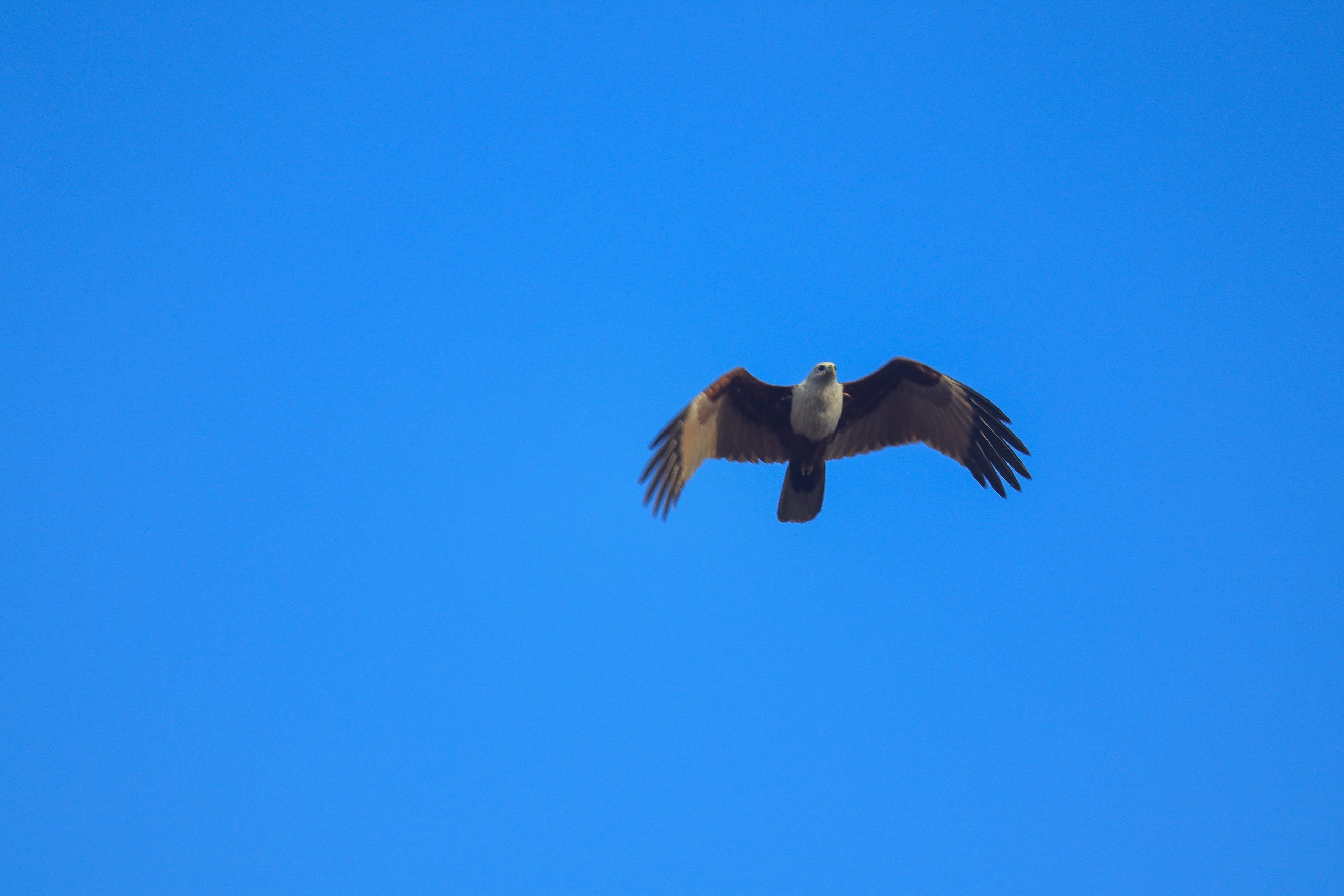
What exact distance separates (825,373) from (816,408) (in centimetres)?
44

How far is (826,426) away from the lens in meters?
12.0

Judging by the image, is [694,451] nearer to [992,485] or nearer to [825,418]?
[825,418]

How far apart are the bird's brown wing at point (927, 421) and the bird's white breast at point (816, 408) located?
0.40 metres

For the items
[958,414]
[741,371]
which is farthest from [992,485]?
[741,371]

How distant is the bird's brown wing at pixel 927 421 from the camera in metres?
12.3

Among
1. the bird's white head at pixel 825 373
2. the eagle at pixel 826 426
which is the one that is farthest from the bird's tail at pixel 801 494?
the bird's white head at pixel 825 373

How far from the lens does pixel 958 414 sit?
12.5 meters

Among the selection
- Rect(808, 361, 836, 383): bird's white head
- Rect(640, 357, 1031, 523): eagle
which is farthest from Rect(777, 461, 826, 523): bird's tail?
Rect(808, 361, 836, 383): bird's white head

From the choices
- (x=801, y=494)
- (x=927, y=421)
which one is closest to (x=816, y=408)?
(x=801, y=494)

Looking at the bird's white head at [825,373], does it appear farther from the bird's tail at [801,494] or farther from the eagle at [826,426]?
the bird's tail at [801,494]

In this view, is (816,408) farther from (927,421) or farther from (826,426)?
(927,421)

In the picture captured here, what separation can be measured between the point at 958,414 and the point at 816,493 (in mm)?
2140

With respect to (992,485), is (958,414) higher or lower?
higher

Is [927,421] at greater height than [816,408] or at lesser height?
greater
